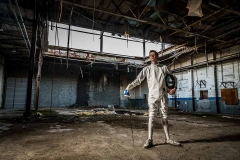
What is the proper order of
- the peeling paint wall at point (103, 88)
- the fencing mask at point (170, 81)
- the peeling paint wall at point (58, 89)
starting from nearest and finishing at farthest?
the fencing mask at point (170, 81), the peeling paint wall at point (58, 89), the peeling paint wall at point (103, 88)

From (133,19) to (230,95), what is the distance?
887 cm

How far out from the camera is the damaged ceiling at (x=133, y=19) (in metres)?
6.28

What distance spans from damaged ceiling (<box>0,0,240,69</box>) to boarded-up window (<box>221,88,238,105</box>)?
3.16 m

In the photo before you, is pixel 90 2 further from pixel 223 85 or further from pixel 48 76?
pixel 48 76

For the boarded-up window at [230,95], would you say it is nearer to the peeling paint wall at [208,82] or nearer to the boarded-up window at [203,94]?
the peeling paint wall at [208,82]

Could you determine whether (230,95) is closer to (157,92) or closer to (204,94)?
(204,94)

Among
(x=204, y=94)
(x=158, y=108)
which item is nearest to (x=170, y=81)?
(x=158, y=108)

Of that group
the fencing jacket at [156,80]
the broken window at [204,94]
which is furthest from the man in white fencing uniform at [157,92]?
the broken window at [204,94]

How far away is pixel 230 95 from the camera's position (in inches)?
407

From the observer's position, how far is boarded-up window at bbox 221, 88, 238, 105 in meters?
10.2

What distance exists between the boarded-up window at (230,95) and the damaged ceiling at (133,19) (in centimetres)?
316

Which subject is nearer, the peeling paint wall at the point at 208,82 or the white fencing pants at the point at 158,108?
the white fencing pants at the point at 158,108

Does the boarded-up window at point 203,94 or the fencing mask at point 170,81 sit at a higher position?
the fencing mask at point 170,81

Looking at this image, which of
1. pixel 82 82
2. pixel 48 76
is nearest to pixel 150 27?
pixel 82 82
